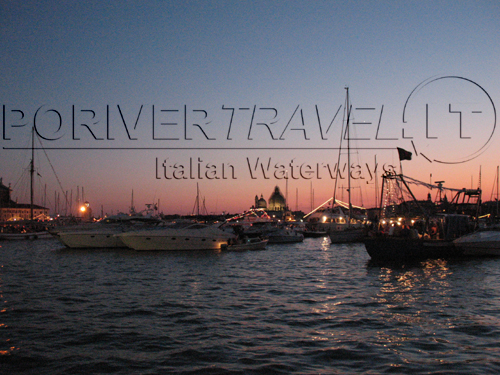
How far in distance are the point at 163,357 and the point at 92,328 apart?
3.74m

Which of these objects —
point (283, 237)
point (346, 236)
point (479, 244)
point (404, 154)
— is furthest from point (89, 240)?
point (479, 244)

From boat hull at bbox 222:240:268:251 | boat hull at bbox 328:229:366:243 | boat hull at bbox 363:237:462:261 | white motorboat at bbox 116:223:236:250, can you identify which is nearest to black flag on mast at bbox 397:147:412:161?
boat hull at bbox 363:237:462:261

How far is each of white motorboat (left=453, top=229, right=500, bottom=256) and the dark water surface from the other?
1109cm

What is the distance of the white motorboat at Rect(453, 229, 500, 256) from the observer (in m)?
36.4

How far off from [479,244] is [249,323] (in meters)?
29.8

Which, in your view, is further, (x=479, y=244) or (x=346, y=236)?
(x=346, y=236)

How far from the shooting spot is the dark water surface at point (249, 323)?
10.1 m

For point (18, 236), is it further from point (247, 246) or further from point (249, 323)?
point (249, 323)

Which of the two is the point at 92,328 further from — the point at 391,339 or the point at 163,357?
the point at 391,339

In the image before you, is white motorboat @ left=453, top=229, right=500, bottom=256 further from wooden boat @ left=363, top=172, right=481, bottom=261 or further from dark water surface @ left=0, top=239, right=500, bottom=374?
dark water surface @ left=0, top=239, right=500, bottom=374

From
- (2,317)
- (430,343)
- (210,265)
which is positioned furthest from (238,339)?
(210,265)

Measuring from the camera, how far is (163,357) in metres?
10.5

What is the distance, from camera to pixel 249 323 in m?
13.8

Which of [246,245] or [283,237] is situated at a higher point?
[246,245]
